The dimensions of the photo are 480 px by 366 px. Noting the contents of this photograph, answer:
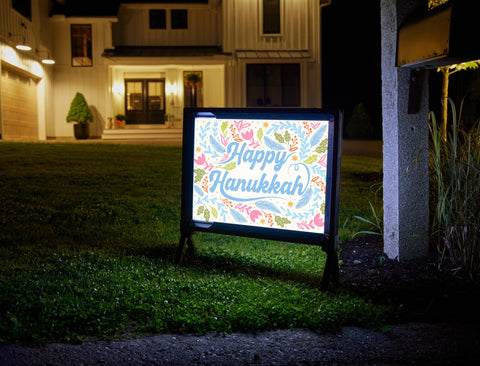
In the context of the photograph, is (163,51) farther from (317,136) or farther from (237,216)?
(317,136)

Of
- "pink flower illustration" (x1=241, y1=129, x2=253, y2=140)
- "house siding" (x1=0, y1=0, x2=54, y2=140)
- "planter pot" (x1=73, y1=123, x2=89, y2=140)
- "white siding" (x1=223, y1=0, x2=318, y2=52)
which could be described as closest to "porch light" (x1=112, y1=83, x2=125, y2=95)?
"house siding" (x1=0, y1=0, x2=54, y2=140)

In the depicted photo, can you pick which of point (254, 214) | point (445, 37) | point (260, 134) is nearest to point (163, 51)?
point (260, 134)

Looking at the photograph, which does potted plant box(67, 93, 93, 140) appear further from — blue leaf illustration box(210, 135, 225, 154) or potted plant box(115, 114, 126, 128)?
blue leaf illustration box(210, 135, 225, 154)

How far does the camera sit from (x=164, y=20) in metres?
26.3

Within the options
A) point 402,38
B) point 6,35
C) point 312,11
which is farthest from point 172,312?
point 312,11

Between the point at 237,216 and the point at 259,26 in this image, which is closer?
the point at 237,216

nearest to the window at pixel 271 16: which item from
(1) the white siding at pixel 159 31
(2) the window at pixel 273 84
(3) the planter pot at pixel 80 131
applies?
(2) the window at pixel 273 84

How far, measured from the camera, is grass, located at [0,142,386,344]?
3123 mm

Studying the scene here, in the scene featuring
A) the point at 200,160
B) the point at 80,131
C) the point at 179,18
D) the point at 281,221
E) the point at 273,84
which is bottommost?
the point at 281,221

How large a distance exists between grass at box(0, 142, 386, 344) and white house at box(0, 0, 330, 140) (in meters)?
17.4

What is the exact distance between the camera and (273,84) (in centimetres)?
2552

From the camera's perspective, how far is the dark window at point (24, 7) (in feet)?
69.4

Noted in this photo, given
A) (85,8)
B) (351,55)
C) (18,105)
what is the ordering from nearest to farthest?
(18,105) → (85,8) → (351,55)

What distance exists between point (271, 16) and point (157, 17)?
5.94m
